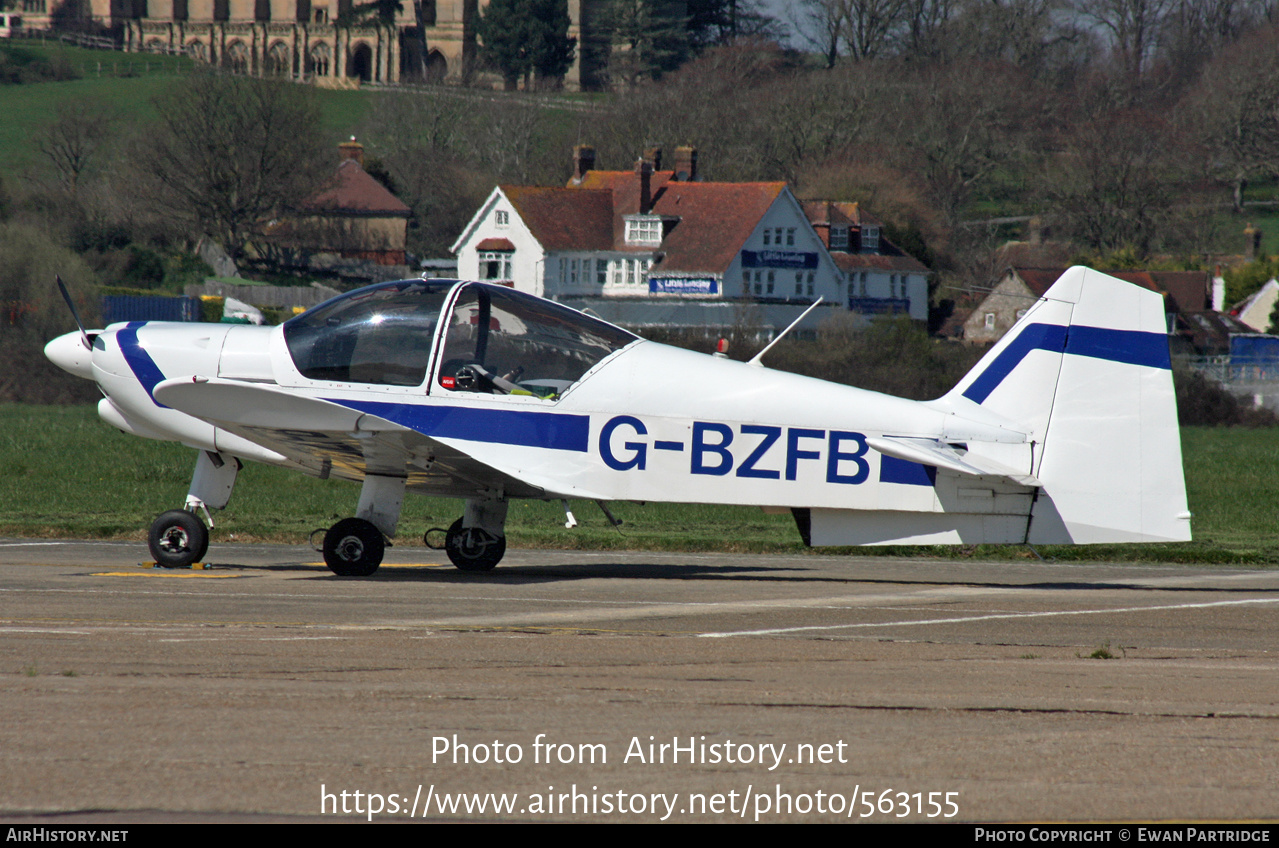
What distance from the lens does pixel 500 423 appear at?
34.0 feet

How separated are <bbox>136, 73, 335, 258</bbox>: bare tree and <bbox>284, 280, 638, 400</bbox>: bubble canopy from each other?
66.3 m

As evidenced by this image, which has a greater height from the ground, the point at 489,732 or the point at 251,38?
the point at 251,38

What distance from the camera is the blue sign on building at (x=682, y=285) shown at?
227 feet

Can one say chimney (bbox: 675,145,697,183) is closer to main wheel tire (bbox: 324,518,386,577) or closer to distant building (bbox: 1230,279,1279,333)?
distant building (bbox: 1230,279,1279,333)

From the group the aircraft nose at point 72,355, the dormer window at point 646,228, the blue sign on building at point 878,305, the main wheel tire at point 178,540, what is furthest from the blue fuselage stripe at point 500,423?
the dormer window at point 646,228

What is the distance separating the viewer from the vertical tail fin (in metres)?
10.2

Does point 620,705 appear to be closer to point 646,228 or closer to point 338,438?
point 338,438

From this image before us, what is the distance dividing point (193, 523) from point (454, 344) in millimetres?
2662

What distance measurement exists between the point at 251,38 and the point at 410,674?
523 ft

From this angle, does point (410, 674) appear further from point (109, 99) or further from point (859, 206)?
point (109, 99)

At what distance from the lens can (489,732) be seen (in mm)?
5047

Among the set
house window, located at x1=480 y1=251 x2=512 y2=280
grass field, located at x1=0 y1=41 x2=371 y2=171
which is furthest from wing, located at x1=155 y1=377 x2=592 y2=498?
grass field, located at x1=0 y1=41 x2=371 y2=171

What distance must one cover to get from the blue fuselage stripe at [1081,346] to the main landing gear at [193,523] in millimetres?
6060
